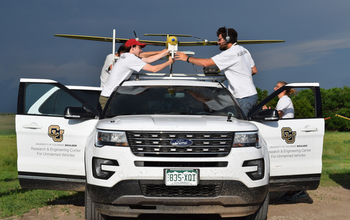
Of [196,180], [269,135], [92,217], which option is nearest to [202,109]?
[269,135]

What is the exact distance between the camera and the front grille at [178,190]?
4.10 metres

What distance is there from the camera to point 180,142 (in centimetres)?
414

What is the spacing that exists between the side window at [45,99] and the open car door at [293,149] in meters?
2.91

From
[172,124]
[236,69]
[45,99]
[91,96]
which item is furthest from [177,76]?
[172,124]

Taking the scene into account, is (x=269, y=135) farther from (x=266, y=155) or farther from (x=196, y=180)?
(x=196, y=180)

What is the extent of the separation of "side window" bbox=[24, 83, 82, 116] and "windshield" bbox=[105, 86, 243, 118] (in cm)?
104

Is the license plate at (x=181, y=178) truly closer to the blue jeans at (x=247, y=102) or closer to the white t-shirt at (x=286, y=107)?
the blue jeans at (x=247, y=102)

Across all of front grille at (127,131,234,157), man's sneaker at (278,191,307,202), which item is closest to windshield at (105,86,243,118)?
front grille at (127,131,234,157)

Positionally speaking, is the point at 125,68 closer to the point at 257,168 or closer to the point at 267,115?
the point at 267,115

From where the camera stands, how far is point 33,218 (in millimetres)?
5570

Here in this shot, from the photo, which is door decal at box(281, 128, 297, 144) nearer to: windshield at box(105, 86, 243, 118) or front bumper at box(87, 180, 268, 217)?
windshield at box(105, 86, 243, 118)

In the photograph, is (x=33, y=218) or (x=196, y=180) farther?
(x=33, y=218)

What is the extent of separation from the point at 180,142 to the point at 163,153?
207 millimetres

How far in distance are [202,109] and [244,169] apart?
129 cm
